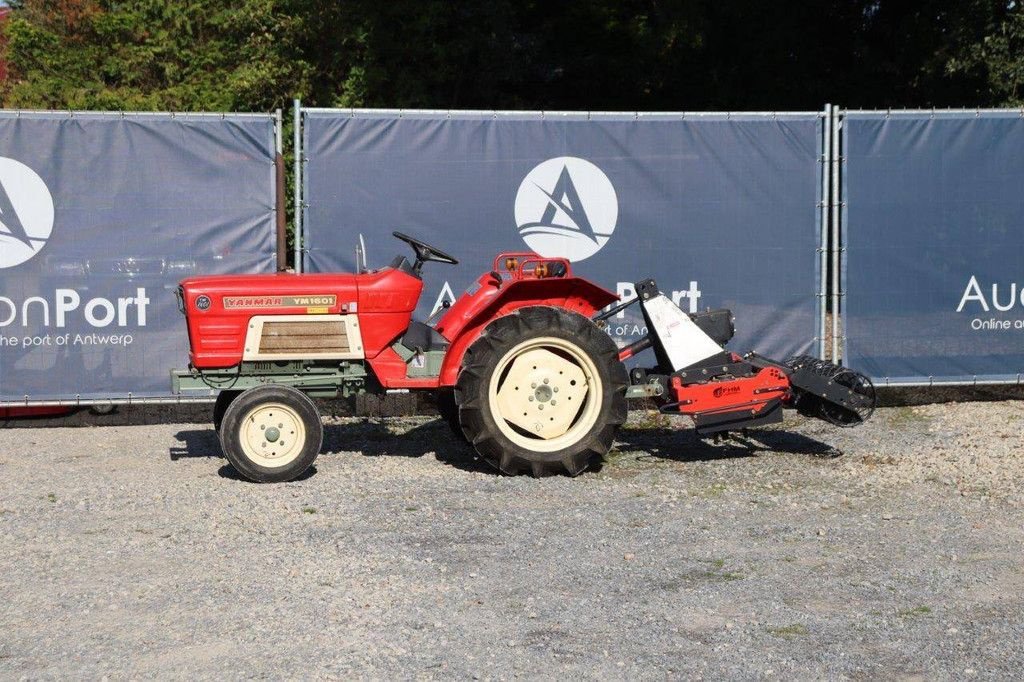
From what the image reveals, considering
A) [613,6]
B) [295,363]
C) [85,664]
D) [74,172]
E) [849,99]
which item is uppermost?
[613,6]

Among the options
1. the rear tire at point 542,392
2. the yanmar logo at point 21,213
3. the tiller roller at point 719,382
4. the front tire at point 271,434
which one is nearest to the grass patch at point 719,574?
the rear tire at point 542,392

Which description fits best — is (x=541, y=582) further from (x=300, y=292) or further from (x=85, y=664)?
(x=300, y=292)

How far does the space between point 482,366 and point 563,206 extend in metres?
2.47

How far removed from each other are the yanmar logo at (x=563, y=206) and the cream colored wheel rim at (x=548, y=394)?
2.03 meters

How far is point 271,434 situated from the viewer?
8.12m

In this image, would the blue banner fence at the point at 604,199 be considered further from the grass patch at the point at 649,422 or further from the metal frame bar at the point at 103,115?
the grass patch at the point at 649,422

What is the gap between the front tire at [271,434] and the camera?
317 inches

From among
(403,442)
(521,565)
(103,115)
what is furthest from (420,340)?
(103,115)

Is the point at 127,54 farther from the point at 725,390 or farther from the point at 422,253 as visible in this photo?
the point at 725,390

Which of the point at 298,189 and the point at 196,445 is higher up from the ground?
the point at 298,189

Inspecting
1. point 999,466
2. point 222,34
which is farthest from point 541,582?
point 222,34

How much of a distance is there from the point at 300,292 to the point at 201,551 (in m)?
2.36

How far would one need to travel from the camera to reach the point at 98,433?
34.0ft

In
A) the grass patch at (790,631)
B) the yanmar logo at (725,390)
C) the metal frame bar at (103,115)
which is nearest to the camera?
the grass patch at (790,631)
